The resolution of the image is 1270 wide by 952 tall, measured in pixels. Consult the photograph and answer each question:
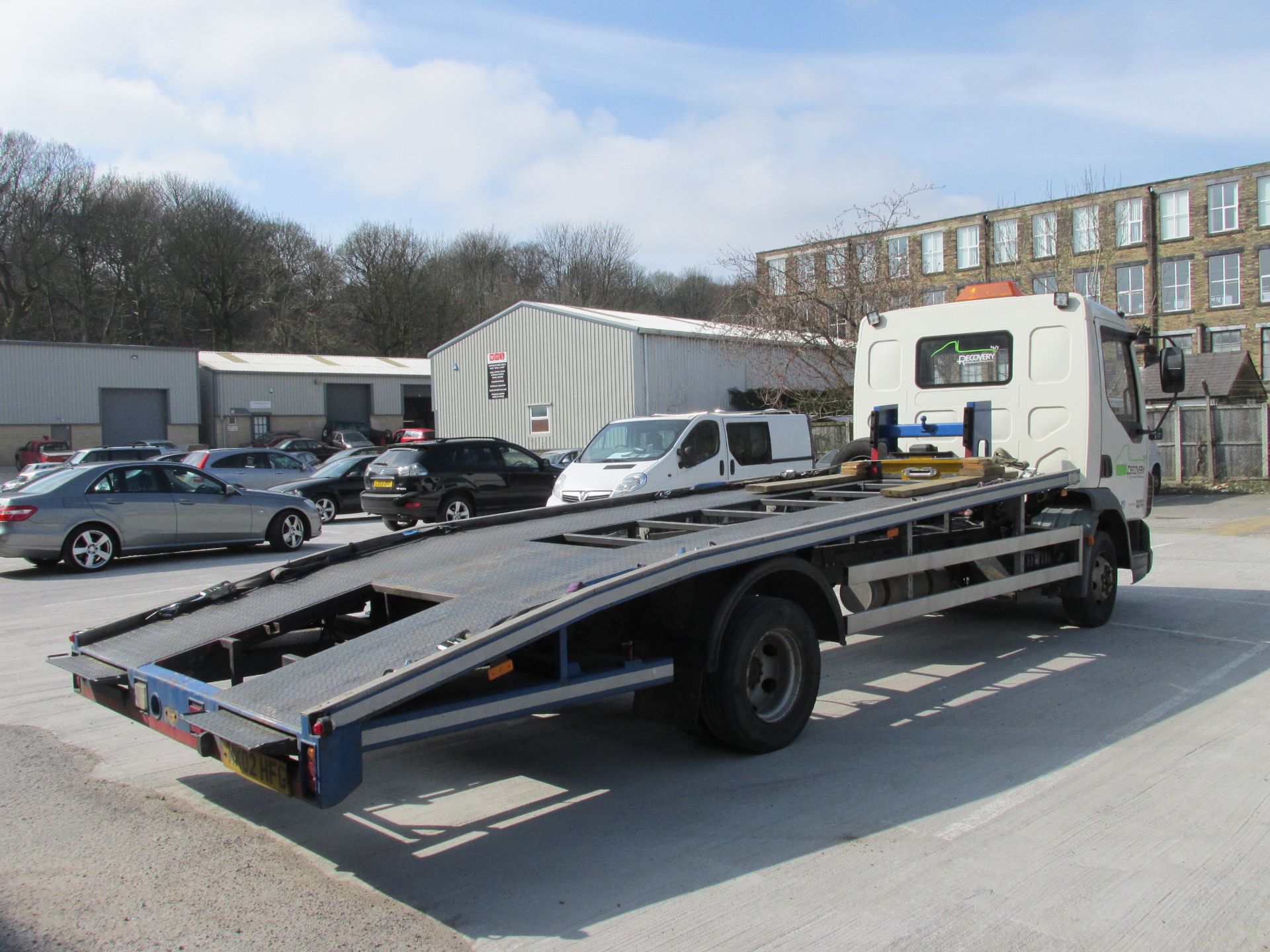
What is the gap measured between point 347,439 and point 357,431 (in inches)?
82.0

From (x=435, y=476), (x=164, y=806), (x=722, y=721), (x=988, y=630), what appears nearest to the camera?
(x=164, y=806)

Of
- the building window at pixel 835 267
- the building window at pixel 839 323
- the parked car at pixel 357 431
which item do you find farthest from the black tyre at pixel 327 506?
the parked car at pixel 357 431

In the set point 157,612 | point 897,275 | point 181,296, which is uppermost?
point 181,296

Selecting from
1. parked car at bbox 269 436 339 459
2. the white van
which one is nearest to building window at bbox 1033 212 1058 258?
the white van

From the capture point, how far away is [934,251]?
58.1 meters

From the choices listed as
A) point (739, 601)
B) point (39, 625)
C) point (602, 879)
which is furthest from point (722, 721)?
point (39, 625)

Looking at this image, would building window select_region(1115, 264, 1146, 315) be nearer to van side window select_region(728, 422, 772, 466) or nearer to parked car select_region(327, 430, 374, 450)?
parked car select_region(327, 430, 374, 450)

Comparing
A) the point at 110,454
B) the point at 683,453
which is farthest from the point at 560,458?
the point at 110,454

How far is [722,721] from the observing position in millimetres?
5207

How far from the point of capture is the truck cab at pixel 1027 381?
8.48 metres

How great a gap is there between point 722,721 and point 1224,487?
23257mm

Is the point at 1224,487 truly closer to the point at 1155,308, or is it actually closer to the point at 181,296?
the point at 1155,308

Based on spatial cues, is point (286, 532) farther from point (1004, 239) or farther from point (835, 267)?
point (1004, 239)

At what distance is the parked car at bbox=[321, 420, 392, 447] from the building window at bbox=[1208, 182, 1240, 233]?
3989 cm
